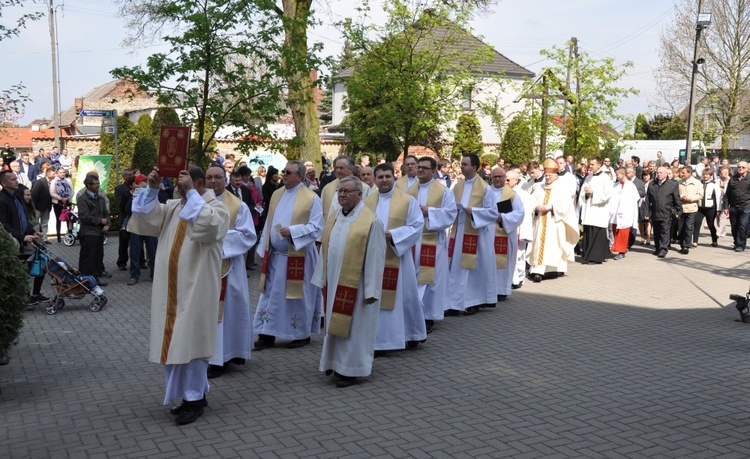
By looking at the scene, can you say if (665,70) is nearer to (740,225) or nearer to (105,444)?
(740,225)

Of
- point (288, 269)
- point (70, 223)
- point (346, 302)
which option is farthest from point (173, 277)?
point (70, 223)

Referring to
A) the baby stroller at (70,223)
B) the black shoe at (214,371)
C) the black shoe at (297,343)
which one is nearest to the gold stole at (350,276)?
the black shoe at (214,371)

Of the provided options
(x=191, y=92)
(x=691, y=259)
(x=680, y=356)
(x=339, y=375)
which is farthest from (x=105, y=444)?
(x=691, y=259)

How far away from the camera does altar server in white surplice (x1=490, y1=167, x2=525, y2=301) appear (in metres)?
11.4

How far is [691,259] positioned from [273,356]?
462 inches

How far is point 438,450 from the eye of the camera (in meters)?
5.65

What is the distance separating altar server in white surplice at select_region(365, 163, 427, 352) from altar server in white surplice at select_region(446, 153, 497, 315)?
217cm

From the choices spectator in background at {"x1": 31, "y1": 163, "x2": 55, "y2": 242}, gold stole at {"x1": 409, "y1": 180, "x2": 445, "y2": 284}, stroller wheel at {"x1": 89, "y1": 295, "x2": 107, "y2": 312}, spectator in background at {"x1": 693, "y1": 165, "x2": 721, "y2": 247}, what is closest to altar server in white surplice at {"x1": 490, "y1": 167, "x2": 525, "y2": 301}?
gold stole at {"x1": 409, "y1": 180, "x2": 445, "y2": 284}

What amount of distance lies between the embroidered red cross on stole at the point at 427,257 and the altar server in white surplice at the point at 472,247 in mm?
1219

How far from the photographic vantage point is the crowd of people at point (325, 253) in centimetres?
610

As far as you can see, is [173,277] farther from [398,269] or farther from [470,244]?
[470,244]

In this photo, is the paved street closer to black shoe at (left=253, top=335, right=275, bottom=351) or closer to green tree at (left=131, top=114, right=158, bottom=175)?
black shoe at (left=253, top=335, right=275, bottom=351)

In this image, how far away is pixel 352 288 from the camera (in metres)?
7.23

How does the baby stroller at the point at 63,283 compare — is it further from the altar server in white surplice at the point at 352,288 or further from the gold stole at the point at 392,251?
the altar server in white surplice at the point at 352,288
